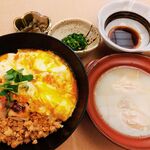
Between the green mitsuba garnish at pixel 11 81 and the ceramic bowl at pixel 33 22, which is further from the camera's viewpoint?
the ceramic bowl at pixel 33 22

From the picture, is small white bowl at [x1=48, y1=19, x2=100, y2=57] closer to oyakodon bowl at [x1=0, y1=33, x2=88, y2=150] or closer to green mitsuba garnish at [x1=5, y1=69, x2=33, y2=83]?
oyakodon bowl at [x1=0, y1=33, x2=88, y2=150]

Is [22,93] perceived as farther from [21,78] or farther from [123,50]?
[123,50]

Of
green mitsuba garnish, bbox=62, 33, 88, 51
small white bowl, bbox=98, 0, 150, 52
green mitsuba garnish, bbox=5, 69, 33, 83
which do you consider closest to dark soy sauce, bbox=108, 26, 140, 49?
small white bowl, bbox=98, 0, 150, 52

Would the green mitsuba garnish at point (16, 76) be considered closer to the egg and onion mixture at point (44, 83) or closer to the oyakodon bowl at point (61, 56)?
the egg and onion mixture at point (44, 83)

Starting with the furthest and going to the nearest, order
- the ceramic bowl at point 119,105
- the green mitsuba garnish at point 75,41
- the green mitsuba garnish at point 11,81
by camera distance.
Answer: the green mitsuba garnish at point 75,41, the ceramic bowl at point 119,105, the green mitsuba garnish at point 11,81

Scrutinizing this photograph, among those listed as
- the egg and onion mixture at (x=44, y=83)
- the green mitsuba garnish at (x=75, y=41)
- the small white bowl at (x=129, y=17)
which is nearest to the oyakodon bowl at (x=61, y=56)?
the egg and onion mixture at (x=44, y=83)

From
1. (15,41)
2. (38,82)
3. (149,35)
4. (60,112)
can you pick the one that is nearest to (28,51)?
(15,41)
